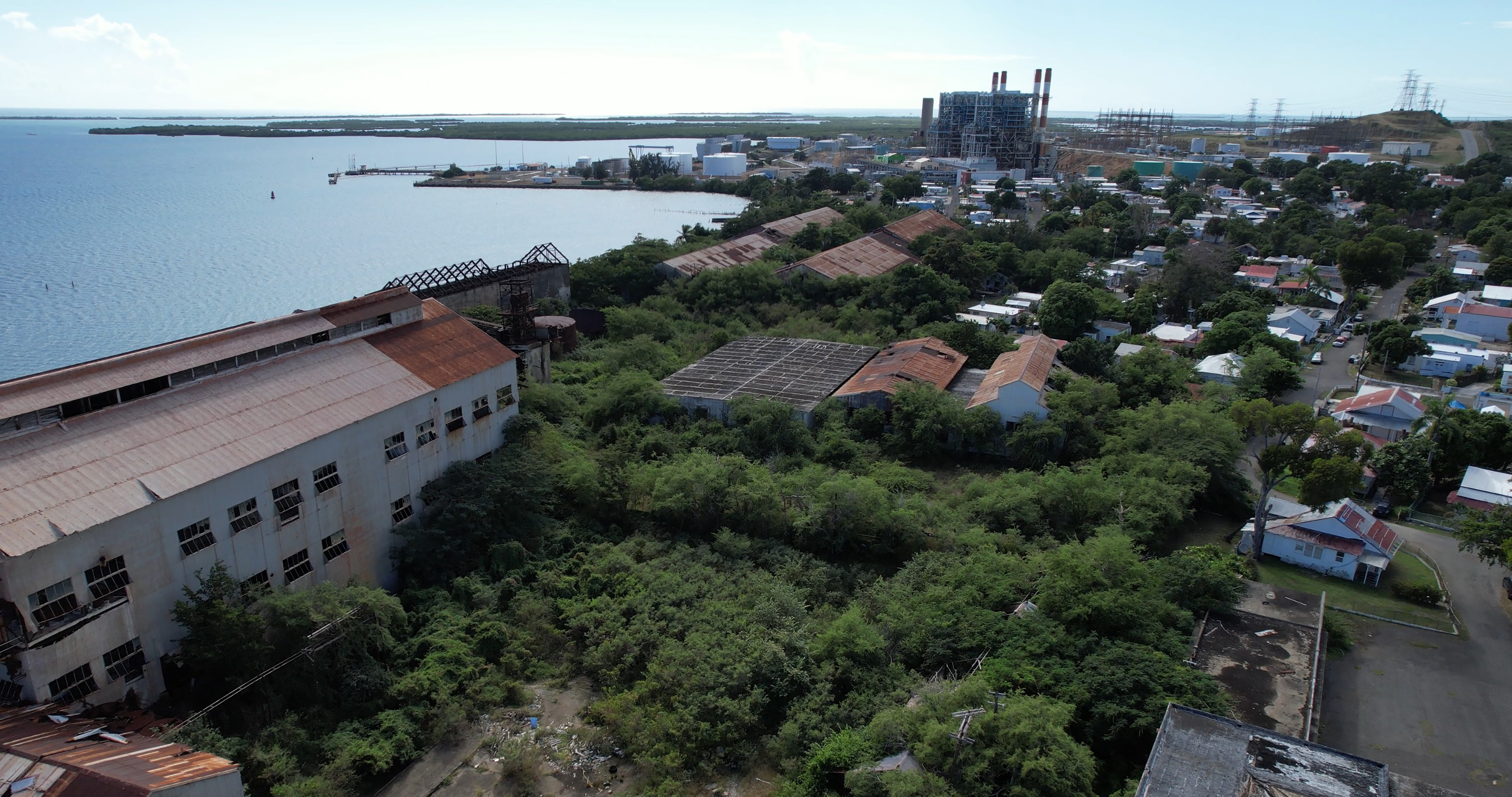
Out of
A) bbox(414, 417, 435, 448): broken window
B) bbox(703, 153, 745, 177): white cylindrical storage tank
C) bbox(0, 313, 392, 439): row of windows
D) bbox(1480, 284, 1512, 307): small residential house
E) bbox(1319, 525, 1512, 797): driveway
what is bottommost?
bbox(1319, 525, 1512, 797): driveway

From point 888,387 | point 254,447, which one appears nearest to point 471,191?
point 888,387

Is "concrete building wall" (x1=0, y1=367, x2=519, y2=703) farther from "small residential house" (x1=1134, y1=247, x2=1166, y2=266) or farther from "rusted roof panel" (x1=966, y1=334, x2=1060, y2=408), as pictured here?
"small residential house" (x1=1134, y1=247, x2=1166, y2=266)

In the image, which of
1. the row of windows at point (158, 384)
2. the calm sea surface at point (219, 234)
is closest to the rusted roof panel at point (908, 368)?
the row of windows at point (158, 384)

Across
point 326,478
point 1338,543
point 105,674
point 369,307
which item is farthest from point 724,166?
point 105,674

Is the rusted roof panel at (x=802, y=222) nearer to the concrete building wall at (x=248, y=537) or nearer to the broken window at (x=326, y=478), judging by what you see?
the concrete building wall at (x=248, y=537)

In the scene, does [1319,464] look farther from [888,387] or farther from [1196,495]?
[888,387]

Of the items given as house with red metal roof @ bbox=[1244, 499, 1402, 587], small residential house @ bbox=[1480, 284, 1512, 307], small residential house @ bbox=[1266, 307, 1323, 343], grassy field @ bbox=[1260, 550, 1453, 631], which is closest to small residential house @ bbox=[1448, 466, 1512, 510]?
grassy field @ bbox=[1260, 550, 1453, 631]
